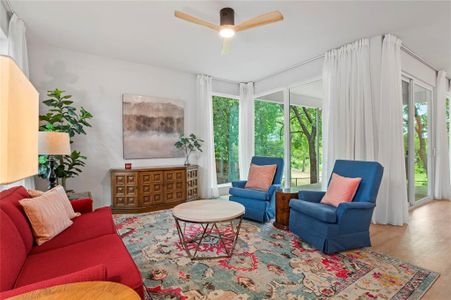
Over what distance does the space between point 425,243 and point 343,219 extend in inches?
49.5

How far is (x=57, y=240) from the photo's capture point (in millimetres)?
1731

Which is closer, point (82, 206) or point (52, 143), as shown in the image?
point (82, 206)

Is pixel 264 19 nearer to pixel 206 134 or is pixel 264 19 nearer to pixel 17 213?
pixel 17 213

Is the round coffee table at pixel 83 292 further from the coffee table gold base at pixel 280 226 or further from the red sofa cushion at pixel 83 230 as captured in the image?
the coffee table gold base at pixel 280 226

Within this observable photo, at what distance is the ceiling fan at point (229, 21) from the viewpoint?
2365 mm

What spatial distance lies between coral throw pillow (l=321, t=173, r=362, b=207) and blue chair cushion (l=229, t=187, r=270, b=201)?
81 centimetres

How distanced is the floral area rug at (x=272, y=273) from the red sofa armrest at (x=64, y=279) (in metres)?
0.89

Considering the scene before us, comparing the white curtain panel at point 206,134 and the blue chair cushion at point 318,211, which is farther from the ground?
the white curtain panel at point 206,134

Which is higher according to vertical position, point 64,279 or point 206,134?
point 206,134

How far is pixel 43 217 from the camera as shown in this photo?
5.70 ft

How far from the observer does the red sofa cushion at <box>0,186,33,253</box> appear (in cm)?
150

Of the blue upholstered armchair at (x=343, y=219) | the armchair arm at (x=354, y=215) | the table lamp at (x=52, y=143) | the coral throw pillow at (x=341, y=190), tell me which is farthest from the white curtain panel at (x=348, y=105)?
the table lamp at (x=52, y=143)

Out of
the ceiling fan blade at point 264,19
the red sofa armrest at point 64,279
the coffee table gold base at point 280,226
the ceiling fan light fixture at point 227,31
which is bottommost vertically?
the coffee table gold base at point 280,226

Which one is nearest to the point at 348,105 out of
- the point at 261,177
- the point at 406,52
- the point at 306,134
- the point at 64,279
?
the point at 306,134
